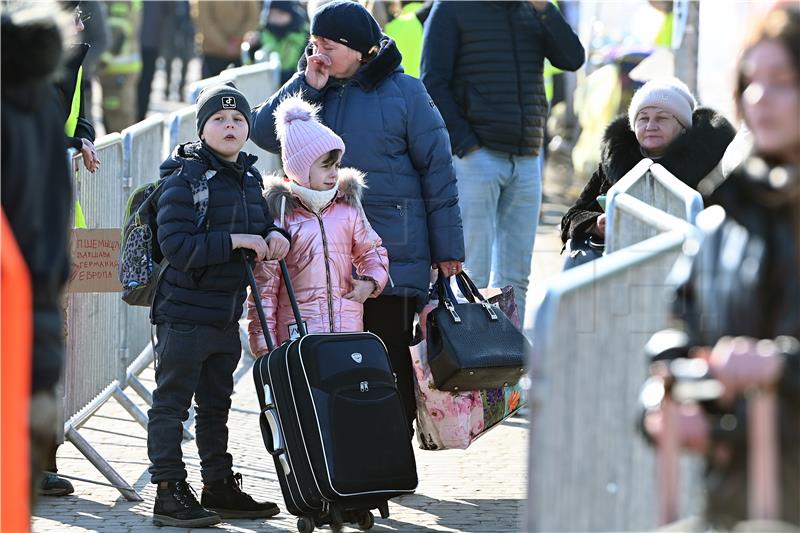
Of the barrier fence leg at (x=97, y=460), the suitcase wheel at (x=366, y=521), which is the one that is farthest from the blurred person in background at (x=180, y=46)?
the suitcase wheel at (x=366, y=521)

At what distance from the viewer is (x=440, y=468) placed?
23.8ft

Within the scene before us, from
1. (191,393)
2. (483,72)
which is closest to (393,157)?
(191,393)

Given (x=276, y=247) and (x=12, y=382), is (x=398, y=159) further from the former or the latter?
(x=12, y=382)

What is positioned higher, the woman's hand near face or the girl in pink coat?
the woman's hand near face

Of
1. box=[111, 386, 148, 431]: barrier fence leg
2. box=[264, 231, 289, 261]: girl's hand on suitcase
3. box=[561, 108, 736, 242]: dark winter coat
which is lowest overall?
box=[111, 386, 148, 431]: barrier fence leg

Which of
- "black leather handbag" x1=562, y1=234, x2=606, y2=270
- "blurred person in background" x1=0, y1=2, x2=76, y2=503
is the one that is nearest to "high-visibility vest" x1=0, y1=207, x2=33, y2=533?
"blurred person in background" x1=0, y1=2, x2=76, y2=503

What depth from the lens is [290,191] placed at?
20.1 feet

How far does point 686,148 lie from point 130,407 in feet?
9.42

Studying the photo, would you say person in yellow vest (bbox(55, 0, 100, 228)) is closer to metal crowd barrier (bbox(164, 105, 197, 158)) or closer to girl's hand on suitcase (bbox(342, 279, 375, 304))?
metal crowd barrier (bbox(164, 105, 197, 158))

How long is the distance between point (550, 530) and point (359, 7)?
11.0 ft

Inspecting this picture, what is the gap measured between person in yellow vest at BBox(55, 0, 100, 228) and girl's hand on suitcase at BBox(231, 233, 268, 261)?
1122 mm

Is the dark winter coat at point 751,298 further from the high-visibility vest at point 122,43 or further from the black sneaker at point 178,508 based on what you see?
the high-visibility vest at point 122,43

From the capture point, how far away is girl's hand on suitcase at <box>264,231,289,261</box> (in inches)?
229

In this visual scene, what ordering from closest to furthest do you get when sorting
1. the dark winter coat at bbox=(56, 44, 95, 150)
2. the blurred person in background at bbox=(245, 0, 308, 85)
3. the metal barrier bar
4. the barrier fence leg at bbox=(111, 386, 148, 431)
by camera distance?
the metal barrier bar → the dark winter coat at bbox=(56, 44, 95, 150) → the barrier fence leg at bbox=(111, 386, 148, 431) → the blurred person in background at bbox=(245, 0, 308, 85)
